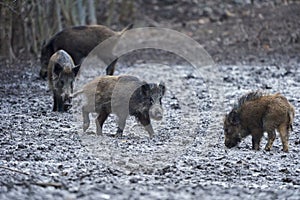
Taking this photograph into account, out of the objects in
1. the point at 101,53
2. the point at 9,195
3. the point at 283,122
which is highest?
the point at 101,53

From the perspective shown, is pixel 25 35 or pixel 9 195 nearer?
pixel 9 195

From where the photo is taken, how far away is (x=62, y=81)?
41.7 feet

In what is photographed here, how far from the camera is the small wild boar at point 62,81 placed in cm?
1262

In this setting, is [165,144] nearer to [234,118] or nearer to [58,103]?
[234,118]

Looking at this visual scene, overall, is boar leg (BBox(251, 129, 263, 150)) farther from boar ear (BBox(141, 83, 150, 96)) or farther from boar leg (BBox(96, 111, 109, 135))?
boar leg (BBox(96, 111, 109, 135))

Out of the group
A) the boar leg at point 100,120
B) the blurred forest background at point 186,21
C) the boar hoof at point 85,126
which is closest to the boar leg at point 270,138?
the boar leg at point 100,120

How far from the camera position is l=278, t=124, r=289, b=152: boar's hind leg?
31.5 ft

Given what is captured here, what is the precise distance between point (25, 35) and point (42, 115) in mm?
7041

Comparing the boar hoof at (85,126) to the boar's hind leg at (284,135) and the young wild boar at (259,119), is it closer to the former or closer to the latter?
the young wild boar at (259,119)

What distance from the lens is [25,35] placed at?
1872 centimetres

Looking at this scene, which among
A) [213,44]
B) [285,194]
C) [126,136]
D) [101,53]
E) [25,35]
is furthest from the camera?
[213,44]

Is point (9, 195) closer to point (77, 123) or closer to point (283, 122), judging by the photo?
point (283, 122)

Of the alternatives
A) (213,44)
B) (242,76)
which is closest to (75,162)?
(242,76)

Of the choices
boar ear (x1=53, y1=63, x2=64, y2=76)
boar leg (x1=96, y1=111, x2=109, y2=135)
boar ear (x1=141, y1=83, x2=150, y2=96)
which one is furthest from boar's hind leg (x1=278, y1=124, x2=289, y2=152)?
boar ear (x1=53, y1=63, x2=64, y2=76)
